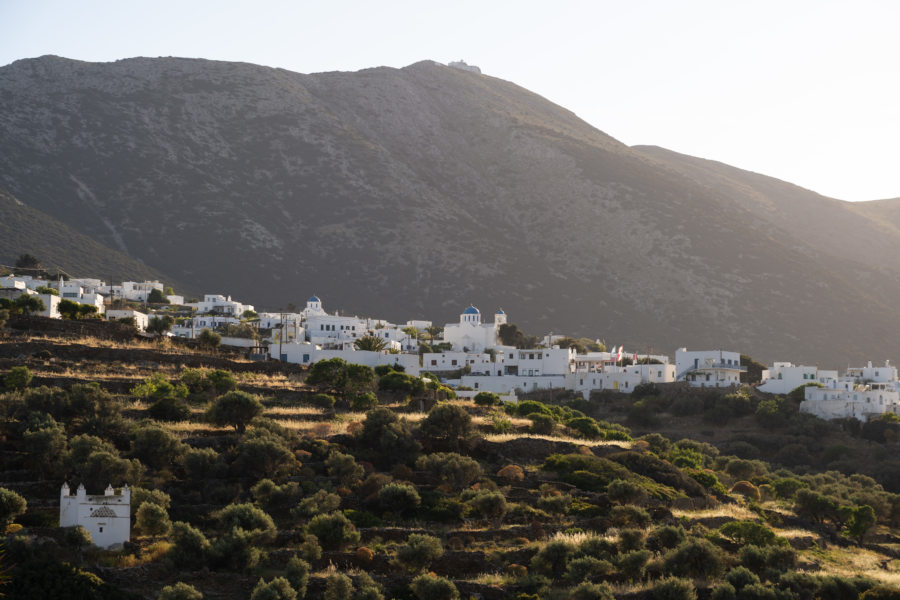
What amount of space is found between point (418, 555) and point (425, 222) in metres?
131

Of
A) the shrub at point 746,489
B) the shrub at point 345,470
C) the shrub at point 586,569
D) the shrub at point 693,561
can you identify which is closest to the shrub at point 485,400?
the shrub at point 746,489

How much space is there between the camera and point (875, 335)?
449 ft

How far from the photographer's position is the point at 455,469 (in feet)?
124

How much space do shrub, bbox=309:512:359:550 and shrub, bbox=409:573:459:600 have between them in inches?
137

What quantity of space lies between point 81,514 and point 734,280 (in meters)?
126

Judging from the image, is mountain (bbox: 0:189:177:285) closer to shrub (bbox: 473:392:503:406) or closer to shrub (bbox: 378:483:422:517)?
shrub (bbox: 473:392:503:406)

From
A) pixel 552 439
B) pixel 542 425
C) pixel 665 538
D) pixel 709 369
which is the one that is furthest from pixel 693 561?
pixel 709 369

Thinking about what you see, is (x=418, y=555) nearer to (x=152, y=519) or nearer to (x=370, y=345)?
(x=152, y=519)

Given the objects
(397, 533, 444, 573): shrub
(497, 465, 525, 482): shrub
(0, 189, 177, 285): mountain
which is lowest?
(397, 533, 444, 573): shrub

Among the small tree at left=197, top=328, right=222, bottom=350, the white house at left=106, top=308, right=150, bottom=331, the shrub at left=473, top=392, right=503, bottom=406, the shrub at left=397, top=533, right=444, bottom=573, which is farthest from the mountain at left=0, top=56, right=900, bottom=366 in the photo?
the shrub at left=397, top=533, right=444, bottom=573

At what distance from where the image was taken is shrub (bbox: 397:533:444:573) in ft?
97.0

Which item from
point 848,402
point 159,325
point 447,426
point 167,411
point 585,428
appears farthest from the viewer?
point 848,402

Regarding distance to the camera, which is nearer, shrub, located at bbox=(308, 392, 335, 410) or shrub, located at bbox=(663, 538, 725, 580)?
shrub, located at bbox=(663, 538, 725, 580)

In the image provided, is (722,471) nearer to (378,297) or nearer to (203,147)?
(378,297)
